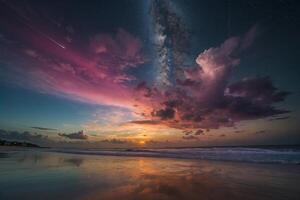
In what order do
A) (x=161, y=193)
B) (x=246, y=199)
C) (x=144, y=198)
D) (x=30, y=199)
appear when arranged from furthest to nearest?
(x=161, y=193) < (x=246, y=199) < (x=144, y=198) < (x=30, y=199)

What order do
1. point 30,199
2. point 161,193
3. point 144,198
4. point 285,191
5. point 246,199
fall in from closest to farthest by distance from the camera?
point 30,199, point 144,198, point 246,199, point 161,193, point 285,191

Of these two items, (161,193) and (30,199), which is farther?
(161,193)

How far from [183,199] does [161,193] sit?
34.2 inches

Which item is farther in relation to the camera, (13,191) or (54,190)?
(54,190)

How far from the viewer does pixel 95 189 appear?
6789 millimetres

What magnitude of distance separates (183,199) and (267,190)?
3.66 metres

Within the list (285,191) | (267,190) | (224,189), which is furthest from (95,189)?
(285,191)

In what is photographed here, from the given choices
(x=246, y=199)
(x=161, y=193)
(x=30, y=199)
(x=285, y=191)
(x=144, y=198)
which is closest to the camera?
(x=30, y=199)

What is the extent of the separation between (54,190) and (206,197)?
470cm

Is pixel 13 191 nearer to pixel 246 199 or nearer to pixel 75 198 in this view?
pixel 75 198

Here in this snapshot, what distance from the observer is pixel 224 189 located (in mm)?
7566

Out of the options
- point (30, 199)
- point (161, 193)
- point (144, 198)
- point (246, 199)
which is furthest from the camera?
→ point (161, 193)

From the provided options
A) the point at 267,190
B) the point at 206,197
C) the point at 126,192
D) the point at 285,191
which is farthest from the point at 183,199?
the point at 285,191

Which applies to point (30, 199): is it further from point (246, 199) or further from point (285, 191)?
point (285, 191)
